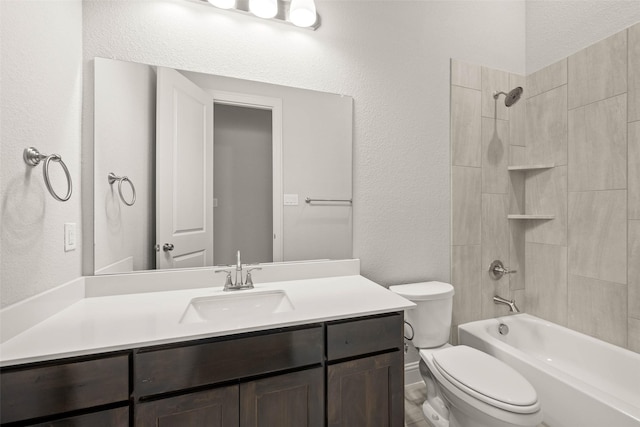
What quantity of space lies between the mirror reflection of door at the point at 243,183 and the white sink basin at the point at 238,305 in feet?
0.80

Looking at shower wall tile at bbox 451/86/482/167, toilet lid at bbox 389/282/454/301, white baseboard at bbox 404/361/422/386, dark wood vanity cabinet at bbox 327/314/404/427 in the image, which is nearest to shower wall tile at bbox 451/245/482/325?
toilet lid at bbox 389/282/454/301

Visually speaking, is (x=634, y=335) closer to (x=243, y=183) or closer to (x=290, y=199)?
(x=290, y=199)

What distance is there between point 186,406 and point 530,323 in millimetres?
2250

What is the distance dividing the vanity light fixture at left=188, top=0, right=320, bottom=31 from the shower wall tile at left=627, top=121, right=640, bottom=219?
189cm

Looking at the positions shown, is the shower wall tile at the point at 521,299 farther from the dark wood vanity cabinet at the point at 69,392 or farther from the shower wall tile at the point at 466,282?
the dark wood vanity cabinet at the point at 69,392

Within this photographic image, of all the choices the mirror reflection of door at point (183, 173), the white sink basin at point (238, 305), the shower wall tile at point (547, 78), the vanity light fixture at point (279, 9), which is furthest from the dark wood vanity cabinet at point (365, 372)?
the shower wall tile at point (547, 78)

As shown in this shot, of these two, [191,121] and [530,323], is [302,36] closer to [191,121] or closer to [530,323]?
[191,121]

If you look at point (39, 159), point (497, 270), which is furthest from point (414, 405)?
point (39, 159)

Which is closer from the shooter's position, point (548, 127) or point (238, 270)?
point (238, 270)

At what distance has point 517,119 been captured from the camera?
2.20m

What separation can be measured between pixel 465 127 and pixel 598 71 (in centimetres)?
78

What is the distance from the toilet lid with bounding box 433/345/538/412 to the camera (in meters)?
1.18

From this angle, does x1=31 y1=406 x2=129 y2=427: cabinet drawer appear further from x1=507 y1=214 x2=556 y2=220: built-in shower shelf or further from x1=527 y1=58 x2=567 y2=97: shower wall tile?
x1=527 y1=58 x2=567 y2=97: shower wall tile

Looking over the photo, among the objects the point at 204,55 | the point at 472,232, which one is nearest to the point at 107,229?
the point at 204,55
